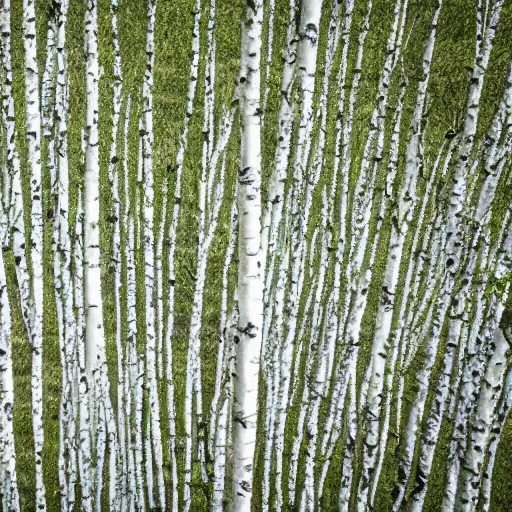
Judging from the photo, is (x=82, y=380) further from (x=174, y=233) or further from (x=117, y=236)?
(x=174, y=233)

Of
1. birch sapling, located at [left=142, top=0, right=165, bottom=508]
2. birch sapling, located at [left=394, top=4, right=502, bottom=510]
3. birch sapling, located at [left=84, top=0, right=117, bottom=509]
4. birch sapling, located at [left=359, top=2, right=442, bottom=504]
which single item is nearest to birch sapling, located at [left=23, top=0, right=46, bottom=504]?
birch sapling, located at [left=84, top=0, right=117, bottom=509]

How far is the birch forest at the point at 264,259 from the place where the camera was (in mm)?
2389

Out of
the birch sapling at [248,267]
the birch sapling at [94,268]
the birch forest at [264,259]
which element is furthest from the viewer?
the birch forest at [264,259]

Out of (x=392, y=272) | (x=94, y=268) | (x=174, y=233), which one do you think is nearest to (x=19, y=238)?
(x=94, y=268)

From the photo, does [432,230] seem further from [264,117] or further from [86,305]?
[86,305]

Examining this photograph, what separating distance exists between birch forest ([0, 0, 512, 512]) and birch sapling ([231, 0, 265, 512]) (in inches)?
1.0

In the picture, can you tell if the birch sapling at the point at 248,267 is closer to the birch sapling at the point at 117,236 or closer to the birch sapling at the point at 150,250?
the birch sapling at the point at 150,250

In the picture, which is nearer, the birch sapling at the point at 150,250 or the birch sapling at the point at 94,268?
the birch sapling at the point at 94,268

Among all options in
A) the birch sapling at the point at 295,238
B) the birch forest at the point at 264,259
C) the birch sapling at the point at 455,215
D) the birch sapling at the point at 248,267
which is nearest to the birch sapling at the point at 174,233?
the birch forest at the point at 264,259

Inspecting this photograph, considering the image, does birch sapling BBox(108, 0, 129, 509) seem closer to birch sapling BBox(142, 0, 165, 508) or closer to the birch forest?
the birch forest

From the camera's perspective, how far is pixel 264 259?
7.61ft

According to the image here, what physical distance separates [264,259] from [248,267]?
13 cm

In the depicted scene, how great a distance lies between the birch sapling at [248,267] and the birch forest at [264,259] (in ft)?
0.09

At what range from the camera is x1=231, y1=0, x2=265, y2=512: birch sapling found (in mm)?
2105
